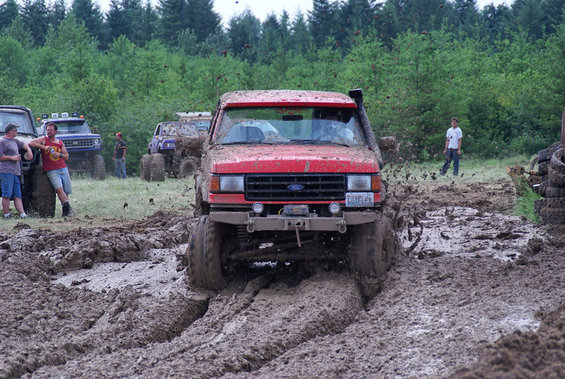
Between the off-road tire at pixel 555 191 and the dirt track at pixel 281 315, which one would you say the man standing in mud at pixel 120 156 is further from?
the off-road tire at pixel 555 191

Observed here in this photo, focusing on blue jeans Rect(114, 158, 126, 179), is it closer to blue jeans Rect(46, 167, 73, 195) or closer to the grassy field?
the grassy field

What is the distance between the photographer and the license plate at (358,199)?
21.5 ft

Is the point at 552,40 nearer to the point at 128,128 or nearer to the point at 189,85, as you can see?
the point at 128,128

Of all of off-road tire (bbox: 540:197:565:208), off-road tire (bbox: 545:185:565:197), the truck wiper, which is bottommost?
off-road tire (bbox: 540:197:565:208)

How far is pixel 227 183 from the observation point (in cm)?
654

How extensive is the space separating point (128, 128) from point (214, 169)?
29.2 meters

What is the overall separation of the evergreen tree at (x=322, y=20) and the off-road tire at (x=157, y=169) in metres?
63.1

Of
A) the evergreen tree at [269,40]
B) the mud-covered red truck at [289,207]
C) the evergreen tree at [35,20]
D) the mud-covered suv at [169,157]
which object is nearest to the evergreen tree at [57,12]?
the evergreen tree at [35,20]

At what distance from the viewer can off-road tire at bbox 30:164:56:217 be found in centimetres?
1326

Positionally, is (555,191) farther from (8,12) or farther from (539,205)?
(8,12)

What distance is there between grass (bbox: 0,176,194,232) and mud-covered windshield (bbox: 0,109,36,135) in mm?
1692

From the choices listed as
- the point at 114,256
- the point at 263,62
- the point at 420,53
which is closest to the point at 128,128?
the point at 420,53

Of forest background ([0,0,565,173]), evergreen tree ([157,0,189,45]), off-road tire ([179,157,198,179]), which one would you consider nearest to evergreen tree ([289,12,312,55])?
forest background ([0,0,565,173])

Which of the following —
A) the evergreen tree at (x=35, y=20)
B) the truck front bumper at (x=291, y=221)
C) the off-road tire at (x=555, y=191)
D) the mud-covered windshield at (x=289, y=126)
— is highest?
the evergreen tree at (x=35, y=20)
